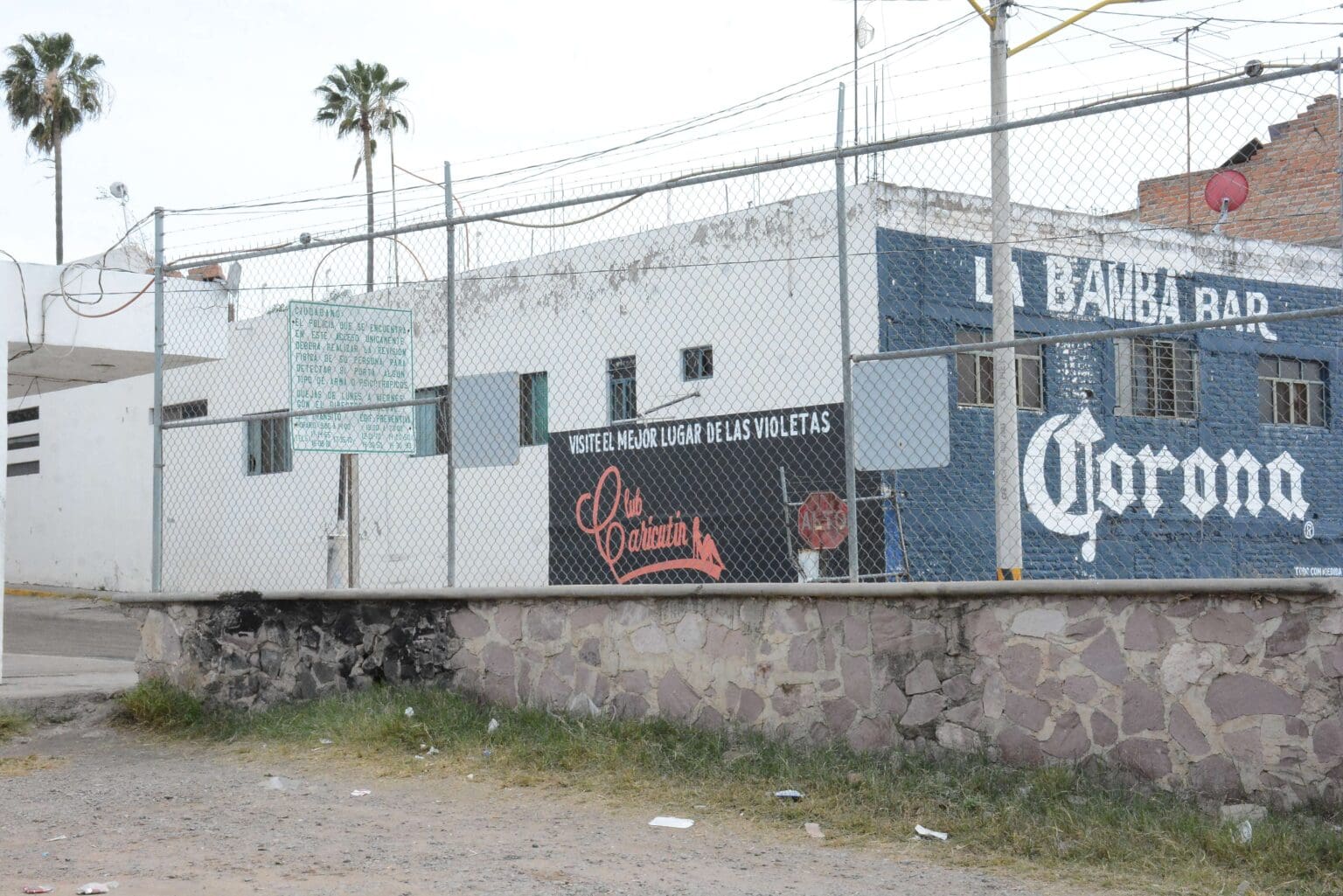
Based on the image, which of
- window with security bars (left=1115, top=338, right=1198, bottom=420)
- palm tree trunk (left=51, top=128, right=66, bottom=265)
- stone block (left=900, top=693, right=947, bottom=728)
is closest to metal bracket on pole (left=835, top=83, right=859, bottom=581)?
stone block (left=900, top=693, right=947, bottom=728)

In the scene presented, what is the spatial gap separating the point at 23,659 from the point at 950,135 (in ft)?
36.7

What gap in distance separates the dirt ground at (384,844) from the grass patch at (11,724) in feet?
4.67

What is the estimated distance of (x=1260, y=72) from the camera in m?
6.56

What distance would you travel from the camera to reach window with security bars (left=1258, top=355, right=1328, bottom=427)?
21.0 metres

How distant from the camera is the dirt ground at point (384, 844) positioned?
18.8 feet

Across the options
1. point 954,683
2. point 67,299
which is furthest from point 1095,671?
point 67,299

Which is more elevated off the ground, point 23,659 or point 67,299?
point 67,299

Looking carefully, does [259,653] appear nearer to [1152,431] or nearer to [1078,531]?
[1078,531]

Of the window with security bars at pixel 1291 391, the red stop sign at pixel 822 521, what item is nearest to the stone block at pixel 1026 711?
the red stop sign at pixel 822 521

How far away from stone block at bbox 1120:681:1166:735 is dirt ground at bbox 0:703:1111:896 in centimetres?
111

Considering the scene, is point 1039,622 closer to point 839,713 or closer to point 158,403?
point 839,713

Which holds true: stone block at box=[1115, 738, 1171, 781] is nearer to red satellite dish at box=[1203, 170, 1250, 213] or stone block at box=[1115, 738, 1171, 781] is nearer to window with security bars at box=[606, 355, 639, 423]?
red satellite dish at box=[1203, 170, 1250, 213]

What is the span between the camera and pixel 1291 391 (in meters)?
21.3

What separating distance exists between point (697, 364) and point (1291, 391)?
28.7 feet
